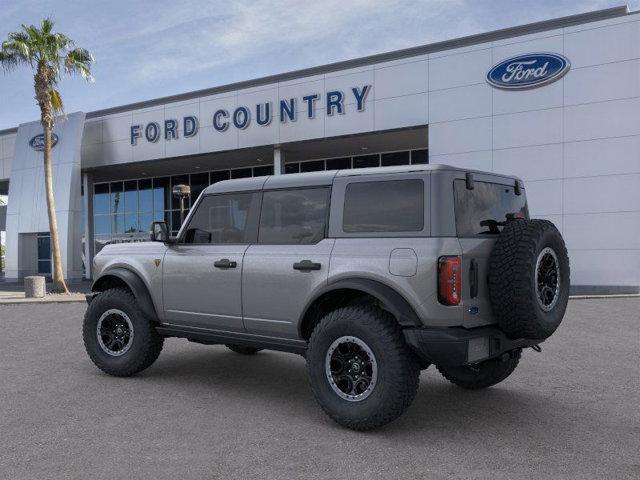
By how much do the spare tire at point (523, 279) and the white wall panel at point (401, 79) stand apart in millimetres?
14999

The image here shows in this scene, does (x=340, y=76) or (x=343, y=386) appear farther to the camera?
(x=340, y=76)

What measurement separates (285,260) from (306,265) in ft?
0.82

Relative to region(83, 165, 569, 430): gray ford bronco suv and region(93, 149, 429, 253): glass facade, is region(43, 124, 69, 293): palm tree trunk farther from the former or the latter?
region(83, 165, 569, 430): gray ford bronco suv

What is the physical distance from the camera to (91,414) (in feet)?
15.5

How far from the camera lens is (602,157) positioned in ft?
53.0

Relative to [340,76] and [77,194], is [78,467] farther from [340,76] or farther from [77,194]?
[77,194]

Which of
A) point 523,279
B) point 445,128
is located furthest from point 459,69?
point 523,279

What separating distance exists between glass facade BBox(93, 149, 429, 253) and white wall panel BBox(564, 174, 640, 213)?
462 inches

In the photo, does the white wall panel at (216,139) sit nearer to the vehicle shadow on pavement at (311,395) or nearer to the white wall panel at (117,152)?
the white wall panel at (117,152)

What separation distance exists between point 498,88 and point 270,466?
53.0 feet

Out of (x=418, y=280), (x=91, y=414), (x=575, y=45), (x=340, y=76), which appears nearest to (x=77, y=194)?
(x=340, y=76)

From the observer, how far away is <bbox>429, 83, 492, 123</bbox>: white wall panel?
57.6 feet

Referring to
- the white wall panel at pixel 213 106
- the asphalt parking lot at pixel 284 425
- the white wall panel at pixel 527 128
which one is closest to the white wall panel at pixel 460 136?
the white wall panel at pixel 527 128

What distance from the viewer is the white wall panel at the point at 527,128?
1672 centimetres
